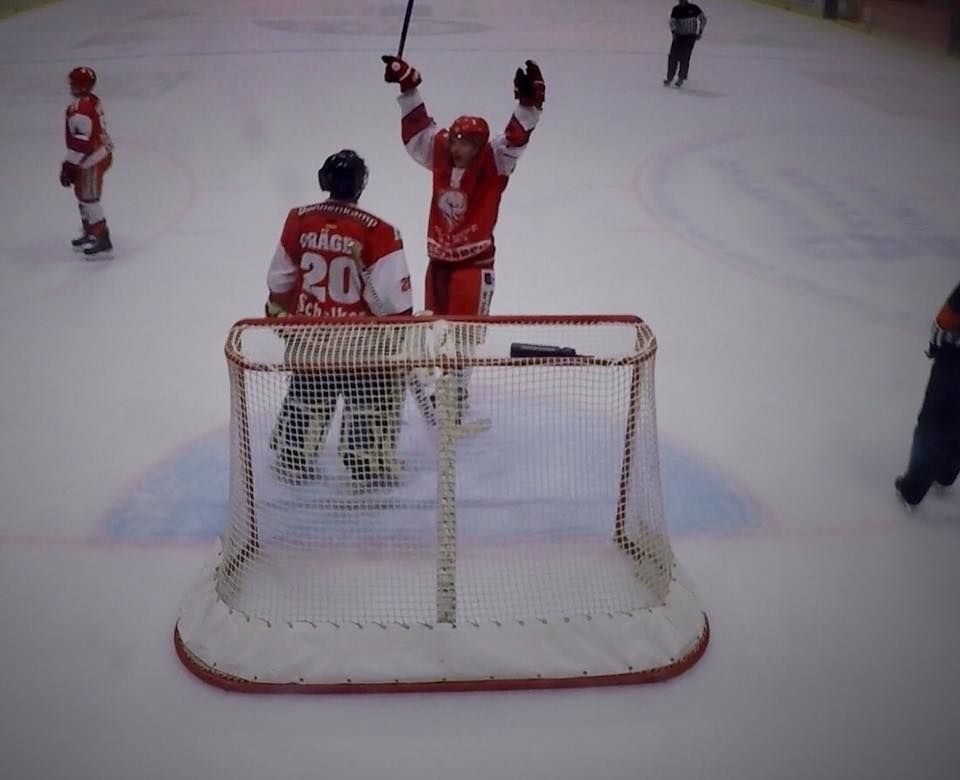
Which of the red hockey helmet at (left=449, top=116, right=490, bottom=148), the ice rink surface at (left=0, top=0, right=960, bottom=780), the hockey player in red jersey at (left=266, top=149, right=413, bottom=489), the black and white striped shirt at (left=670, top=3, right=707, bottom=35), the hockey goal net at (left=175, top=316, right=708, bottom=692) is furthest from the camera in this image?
the black and white striped shirt at (left=670, top=3, right=707, bottom=35)

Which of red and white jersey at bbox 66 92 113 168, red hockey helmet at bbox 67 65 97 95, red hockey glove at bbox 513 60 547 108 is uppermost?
red hockey glove at bbox 513 60 547 108

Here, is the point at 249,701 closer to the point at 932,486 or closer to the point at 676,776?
the point at 676,776

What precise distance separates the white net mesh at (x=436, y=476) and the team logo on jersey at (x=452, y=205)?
68 centimetres

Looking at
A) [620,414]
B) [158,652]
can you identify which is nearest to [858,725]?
[620,414]

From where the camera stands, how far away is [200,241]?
547 cm

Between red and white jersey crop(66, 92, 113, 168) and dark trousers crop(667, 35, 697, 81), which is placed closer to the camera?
red and white jersey crop(66, 92, 113, 168)

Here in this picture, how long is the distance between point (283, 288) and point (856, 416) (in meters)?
2.42

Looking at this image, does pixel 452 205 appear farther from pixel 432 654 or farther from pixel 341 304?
pixel 432 654

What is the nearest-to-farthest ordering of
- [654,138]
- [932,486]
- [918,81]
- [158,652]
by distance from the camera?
[158,652]
[932,486]
[654,138]
[918,81]

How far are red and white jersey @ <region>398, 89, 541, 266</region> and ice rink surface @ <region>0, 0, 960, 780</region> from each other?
3.66 ft

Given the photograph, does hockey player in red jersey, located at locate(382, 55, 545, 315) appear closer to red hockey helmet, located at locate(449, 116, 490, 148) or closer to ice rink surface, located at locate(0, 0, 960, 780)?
red hockey helmet, located at locate(449, 116, 490, 148)

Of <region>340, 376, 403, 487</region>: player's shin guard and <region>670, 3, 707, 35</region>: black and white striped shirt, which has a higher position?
<region>670, 3, 707, 35</region>: black and white striped shirt

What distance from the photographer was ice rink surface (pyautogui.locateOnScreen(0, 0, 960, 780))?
233cm

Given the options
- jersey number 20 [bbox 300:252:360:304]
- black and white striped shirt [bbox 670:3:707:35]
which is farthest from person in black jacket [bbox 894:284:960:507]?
black and white striped shirt [bbox 670:3:707:35]
